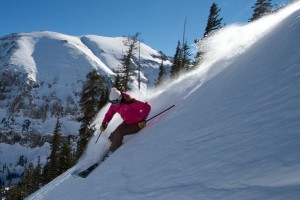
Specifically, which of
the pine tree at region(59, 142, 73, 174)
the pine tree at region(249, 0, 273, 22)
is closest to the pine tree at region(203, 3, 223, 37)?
the pine tree at region(249, 0, 273, 22)

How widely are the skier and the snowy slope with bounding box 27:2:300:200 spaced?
38 centimetres

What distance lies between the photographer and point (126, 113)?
8.63m

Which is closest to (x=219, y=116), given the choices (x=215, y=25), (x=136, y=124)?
(x=136, y=124)

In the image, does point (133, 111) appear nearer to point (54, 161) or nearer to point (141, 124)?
point (141, 124)

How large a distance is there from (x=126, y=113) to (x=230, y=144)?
4.81m

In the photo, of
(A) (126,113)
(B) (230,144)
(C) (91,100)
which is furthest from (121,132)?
(C) (91,100)

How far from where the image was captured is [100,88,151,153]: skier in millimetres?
8539

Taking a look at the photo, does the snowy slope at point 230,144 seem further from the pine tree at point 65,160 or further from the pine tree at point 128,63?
the pine tree at point 65,160

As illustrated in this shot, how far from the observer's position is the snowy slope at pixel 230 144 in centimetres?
310

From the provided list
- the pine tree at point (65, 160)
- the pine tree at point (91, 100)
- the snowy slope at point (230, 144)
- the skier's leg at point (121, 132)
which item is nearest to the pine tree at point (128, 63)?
the pine tree at point (91, 100)

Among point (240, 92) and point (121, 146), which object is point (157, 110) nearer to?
point (121, 146)

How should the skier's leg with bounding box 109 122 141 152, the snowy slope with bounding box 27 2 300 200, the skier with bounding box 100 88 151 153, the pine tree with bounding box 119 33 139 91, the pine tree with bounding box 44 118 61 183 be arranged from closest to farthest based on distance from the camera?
1. the snowy slope with bounding box 27 2 300 200
2. the skier with bounding box 100 88 151 153
3. the skier's leg with bounding box 109 122 141 152
4. the pine tree with bounding box 119 33 139 91
5. the pine tree with bounding box 44 118 61 183

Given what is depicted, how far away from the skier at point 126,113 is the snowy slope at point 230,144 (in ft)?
1.25

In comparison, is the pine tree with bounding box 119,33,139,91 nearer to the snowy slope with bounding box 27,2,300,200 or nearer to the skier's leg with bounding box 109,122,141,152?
the skier's leg with bounding box 109,122,141,152
